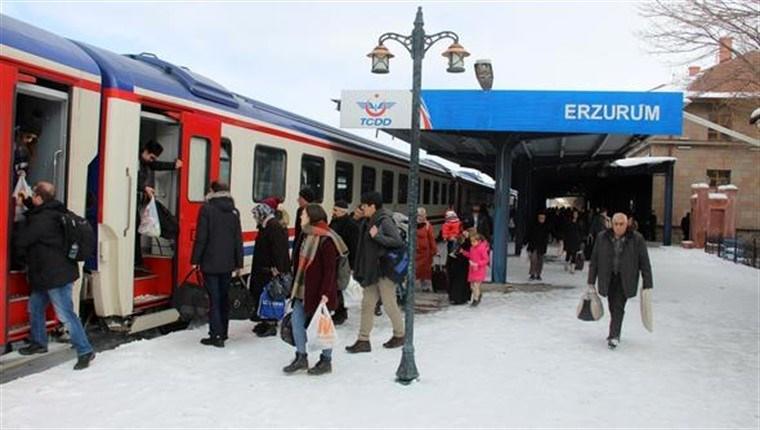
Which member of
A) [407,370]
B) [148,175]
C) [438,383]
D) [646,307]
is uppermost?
[148,175]

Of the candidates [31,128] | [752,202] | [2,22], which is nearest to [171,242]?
[31,128]

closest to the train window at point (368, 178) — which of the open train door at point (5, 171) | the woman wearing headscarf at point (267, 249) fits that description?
the woman wearing headscarf at point (267, 249)

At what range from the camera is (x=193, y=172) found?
8312 millimetres

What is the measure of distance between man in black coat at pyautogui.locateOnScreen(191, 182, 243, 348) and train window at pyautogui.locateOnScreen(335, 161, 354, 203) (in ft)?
21.2

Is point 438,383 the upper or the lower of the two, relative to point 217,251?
lower

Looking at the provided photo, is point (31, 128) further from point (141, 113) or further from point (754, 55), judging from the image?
point (754, 55)

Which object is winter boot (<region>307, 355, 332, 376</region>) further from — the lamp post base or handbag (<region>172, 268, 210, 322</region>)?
handbag (<region>172, 268, 210, 322</region>)

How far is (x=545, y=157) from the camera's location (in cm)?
1994

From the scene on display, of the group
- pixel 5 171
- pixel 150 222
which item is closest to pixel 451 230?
pixel 150 222

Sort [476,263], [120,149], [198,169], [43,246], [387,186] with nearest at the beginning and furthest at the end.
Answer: [43,246]
[120,149]
[198,169]
[476,263]
[387,186]

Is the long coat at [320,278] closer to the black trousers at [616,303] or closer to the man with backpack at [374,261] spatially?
the man with backpack at [374,261]

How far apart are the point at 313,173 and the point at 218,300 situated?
5578 mm

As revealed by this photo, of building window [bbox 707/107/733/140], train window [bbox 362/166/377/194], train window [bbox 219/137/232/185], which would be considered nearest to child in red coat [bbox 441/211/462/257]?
train window [bbox 362/166/377/194]

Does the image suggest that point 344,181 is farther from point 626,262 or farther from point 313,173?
point 626,262
